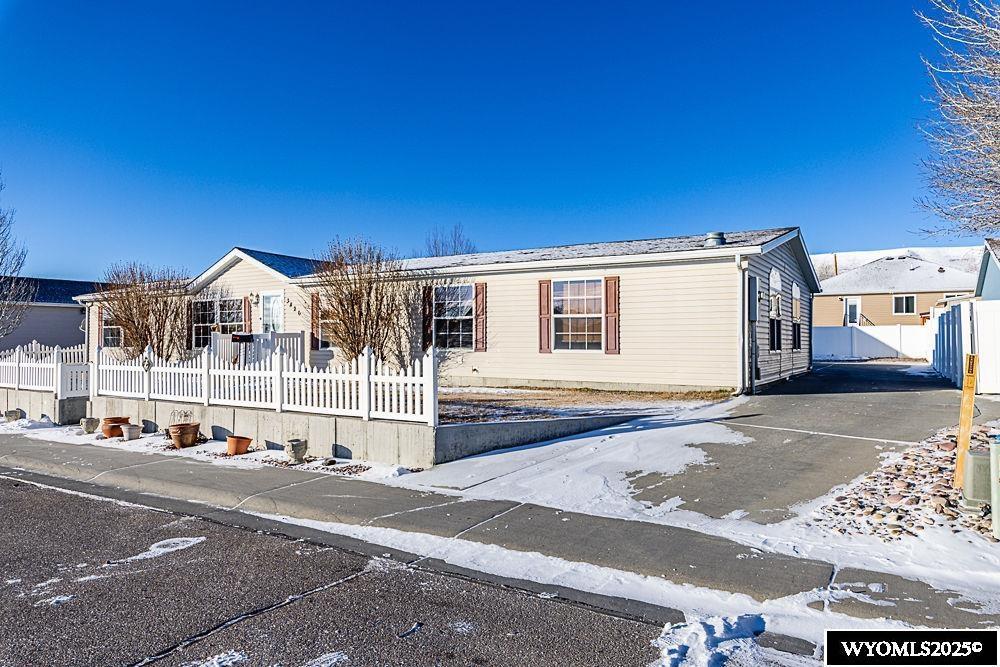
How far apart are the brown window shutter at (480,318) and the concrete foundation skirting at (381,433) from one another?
6461 millimetres

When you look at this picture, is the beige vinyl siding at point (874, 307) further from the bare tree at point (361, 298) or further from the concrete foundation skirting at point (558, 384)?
the bare tree at point (361, 298)

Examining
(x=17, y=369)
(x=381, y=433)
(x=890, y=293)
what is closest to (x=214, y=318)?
(x=17, y=369)

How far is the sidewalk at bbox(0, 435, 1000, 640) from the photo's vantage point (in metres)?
3.87

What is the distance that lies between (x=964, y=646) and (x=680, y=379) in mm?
10271

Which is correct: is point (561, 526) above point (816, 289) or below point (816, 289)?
below

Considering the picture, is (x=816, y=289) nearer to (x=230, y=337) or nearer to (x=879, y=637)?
(x=230, y=337)

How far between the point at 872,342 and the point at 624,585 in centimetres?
2971

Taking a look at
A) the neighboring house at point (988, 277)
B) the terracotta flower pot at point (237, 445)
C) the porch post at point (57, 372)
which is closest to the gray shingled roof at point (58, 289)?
the porch post at point (57, 372)

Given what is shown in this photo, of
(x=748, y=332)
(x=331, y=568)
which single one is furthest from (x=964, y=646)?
(x=748, y=332)

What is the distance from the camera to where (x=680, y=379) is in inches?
526

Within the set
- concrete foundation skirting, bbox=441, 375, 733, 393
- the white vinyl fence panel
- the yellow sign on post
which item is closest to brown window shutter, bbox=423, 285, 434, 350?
concrete foundation skirting, bbox=441, 375, 733, 393

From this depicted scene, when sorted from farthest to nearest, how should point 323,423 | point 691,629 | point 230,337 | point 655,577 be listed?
point 230,337 → point 323,423 → point 655,577 → point 691,629

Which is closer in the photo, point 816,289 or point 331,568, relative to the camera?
point 331,568

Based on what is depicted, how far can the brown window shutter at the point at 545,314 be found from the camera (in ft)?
48.1
